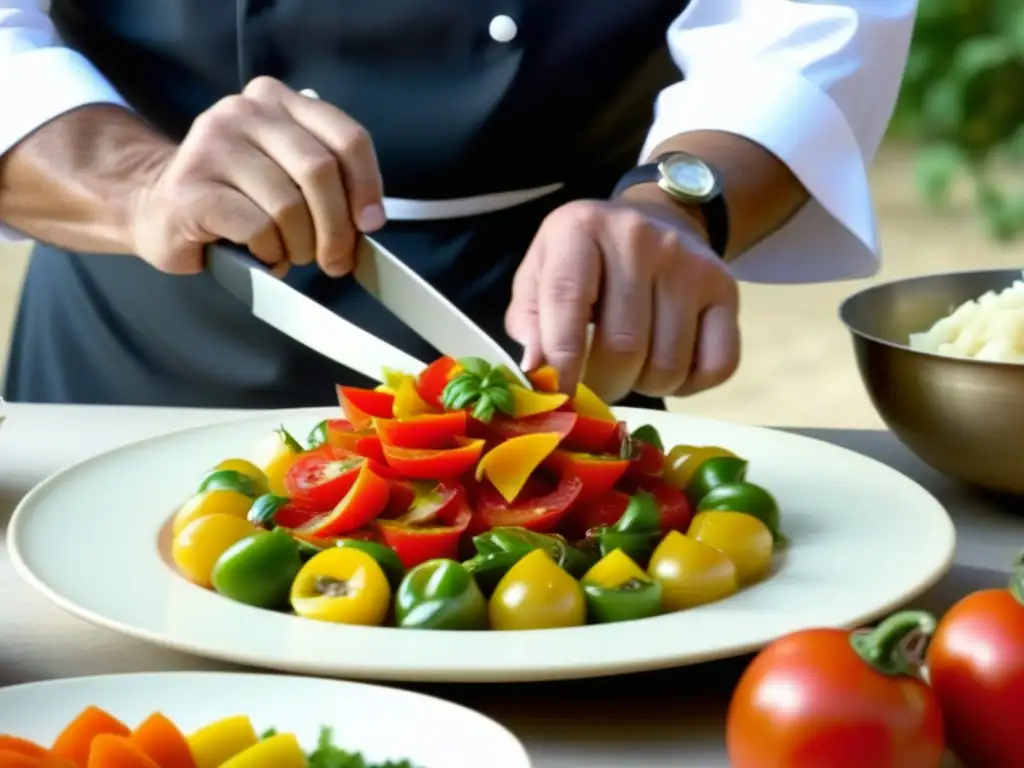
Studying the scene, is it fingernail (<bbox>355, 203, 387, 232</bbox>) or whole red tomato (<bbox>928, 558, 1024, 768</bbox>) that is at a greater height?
whole red tomato (<bbox>928, 558, 1024, 768</bbox>)

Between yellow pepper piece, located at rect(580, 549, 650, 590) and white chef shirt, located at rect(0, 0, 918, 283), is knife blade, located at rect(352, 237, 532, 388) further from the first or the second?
white chef shirt, located at rect(0, 0, 918, 283)

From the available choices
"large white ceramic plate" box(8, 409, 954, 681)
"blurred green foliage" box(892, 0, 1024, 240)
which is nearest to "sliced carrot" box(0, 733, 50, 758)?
"large white ceramic plate" box(8, 409, 954, 681)

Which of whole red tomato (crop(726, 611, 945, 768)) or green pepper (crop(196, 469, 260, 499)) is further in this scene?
green pepper (crop(196, 469, 260, 499))

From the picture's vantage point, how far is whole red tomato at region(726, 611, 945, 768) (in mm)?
629

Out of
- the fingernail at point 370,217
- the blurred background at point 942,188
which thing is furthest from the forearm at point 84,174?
the blurred background at point 942,188

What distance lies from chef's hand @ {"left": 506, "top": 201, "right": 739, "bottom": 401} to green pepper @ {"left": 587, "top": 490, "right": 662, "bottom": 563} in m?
0.18

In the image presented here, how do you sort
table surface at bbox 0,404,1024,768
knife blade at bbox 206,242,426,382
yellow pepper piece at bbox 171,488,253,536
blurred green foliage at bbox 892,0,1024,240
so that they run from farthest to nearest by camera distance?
blurred green foliage at bbox 892,0,1024,240 < knife blade at bbox 206,242,426,382 < yellow pepper piece at bbox 171,488,253,536 < table surface at bbox 0,404,1024,768

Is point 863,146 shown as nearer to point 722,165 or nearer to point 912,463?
point 722,165

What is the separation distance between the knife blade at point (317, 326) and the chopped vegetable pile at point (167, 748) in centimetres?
45

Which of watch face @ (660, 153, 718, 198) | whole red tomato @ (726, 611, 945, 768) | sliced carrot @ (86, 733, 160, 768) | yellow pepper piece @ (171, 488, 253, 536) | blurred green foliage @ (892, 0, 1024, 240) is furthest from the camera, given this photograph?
blurred green foliage @ (892, 0, 1024, 240)

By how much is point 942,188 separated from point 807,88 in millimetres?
4405

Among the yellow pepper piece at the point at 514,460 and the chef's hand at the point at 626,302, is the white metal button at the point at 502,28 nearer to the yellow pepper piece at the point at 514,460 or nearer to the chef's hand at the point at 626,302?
the chef's hand at the point at 626,302

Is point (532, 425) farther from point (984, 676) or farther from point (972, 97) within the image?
point (972, 97)

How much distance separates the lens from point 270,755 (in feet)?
1.89
